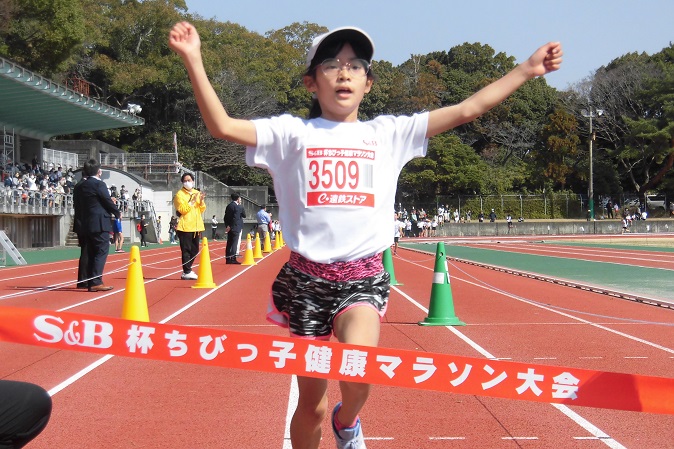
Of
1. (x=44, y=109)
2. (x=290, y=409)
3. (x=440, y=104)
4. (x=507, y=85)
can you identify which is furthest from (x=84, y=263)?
(x=440, y=104)

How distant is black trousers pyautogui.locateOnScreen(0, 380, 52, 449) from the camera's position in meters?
2.70

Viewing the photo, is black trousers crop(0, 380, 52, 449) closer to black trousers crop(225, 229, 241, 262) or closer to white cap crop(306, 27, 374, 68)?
white cap crop(306, 27, 374, 68)

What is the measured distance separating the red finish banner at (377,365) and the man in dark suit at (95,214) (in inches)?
419

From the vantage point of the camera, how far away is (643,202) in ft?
208

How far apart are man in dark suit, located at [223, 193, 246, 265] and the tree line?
38905mm

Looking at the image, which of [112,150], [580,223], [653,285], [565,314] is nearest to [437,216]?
[580,223]

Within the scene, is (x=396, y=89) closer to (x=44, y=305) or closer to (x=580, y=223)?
(x=580, y=223)

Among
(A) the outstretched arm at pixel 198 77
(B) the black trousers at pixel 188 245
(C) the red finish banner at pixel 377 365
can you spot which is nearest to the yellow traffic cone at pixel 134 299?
(B) the black trousers at pixel 188 245

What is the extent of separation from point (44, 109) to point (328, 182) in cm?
4169

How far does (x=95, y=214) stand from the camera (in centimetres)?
1384

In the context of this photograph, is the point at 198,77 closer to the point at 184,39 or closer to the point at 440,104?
the point at 184,39

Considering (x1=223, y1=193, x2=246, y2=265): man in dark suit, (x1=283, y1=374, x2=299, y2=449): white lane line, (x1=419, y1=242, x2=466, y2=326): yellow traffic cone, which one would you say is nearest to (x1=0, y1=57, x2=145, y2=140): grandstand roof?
(x1=223, y1=193, x2=246, y2=265): man in dark suit

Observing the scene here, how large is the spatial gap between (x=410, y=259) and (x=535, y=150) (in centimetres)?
3980

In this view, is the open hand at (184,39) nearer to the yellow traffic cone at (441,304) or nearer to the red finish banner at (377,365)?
the red finish banner at (377,365)
